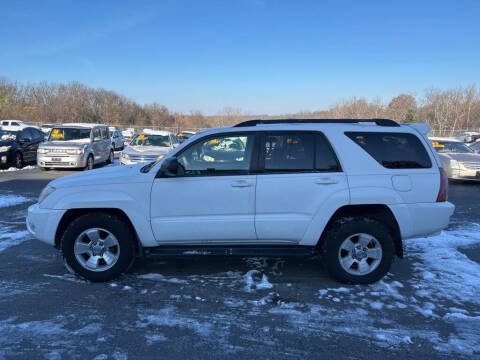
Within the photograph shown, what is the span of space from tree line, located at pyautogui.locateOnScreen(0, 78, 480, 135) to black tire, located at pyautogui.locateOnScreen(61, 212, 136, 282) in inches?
1648

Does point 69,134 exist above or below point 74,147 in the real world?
above

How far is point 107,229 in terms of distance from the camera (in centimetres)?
405

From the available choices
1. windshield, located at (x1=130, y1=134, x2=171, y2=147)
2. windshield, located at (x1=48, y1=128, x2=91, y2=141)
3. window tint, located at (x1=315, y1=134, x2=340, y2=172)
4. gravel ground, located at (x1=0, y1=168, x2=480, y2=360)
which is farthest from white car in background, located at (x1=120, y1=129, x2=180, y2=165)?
window tint, located at (x1=315, y1=134, x2=340, y2=172)

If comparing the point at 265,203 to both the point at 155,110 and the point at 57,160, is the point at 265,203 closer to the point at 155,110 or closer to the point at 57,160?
the point at 57,160

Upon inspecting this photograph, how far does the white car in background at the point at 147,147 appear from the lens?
38.2ft

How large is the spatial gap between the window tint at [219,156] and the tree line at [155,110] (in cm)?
4093

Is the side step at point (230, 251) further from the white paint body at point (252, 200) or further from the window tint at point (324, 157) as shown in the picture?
the window tint at point (324, 157)

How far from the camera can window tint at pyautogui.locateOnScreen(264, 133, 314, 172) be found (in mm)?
4078

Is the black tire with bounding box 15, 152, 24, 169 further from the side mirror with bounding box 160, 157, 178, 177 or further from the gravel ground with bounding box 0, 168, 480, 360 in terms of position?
the side mirror with bounding box 160, 157, 178, 177

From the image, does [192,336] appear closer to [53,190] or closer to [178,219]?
[178,219]

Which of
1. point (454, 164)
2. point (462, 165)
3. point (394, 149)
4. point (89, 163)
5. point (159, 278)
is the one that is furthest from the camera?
point (89, 163)

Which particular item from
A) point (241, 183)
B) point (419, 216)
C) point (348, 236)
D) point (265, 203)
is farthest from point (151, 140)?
point (419, 216)

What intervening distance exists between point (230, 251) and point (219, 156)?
3.60 feet

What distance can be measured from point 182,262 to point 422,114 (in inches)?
2076
